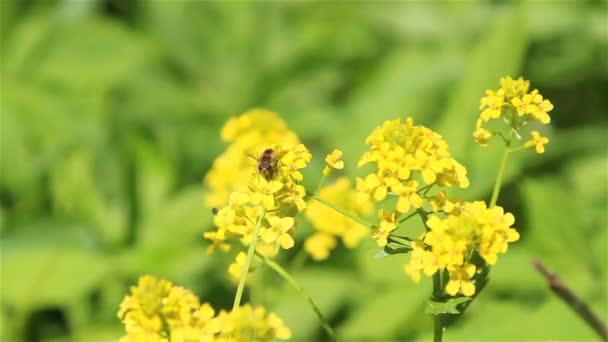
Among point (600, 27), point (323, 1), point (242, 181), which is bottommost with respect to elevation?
point (242, 181)

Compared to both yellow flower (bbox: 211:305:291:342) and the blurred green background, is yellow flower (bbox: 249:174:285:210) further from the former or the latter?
the blurred green background

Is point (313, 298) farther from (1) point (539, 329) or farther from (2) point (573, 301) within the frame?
(2) point (573, 301)

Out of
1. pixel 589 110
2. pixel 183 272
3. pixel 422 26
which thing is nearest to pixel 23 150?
pixel 183 272

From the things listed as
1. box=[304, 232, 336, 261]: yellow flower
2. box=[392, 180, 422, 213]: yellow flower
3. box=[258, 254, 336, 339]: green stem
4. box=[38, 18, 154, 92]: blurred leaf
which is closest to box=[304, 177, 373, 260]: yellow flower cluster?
box=[304, 232, 336, 261]: yellow flower

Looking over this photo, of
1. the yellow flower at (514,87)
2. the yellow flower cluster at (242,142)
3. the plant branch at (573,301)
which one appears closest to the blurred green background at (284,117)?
the yellow flower cluster at (242,142)

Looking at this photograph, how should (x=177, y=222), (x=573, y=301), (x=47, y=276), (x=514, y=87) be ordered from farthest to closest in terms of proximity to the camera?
(x=177, y=222)
(x=47, y=276)
(x=573, y=301)
(x=514, y=87)

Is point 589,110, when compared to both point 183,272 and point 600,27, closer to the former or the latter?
point 600,27

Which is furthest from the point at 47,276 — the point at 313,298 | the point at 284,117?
the point at 284,117
